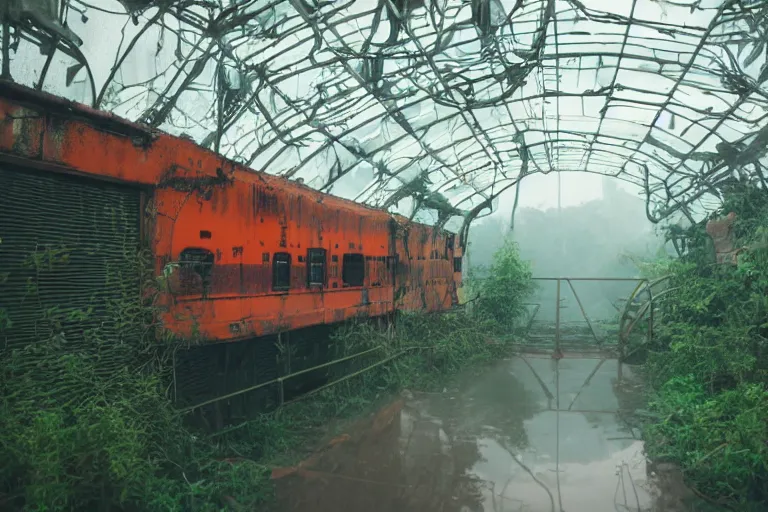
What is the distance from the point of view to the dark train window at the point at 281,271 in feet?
24.2

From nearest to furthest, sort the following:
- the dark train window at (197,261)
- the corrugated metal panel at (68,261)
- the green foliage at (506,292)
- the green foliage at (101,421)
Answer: the green foliage at (101,421), the corrugated metal panel at (68,261), the dark train window at (197,261), the green foliage at (506,292)

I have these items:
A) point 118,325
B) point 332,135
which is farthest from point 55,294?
point 332,135

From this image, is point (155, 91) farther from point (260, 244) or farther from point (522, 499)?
point (522, 499)

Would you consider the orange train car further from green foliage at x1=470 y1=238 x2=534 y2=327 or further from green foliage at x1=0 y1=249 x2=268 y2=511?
green foliage at x1=470 y1=238 x2=534 y2=327

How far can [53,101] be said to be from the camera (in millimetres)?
4258

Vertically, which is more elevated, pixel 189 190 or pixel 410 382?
pixel 189 190

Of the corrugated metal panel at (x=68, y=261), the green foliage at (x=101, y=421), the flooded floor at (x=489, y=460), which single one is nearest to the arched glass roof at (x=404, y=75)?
the corrugated metal panel at (x=68, y=261)

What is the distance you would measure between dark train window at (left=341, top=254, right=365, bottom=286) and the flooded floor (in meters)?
2.44

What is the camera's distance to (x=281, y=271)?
24.8ft

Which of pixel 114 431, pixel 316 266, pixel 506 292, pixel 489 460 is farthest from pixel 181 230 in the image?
pixel 506 292

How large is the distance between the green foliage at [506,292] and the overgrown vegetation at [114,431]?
40.8 feet

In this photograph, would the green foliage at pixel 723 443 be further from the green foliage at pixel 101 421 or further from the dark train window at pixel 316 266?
the dark train window at pixel 316 266

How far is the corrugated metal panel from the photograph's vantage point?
416cm

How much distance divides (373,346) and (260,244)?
3.71 meters
